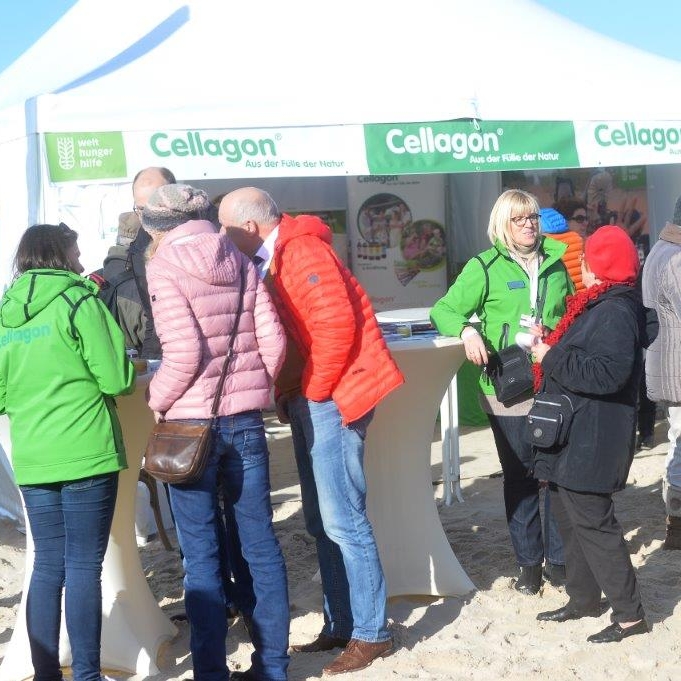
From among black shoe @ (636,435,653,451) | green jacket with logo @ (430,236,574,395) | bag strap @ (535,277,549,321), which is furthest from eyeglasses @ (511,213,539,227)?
black shoe @ (636,435,653,451)

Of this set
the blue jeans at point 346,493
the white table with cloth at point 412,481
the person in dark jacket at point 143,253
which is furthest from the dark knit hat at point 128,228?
the blue jeans at point 346,493

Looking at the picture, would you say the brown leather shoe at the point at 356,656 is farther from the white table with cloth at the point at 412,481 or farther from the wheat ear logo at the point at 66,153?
the wheat ear logo at the point at 66,153

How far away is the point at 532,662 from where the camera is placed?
146 inches

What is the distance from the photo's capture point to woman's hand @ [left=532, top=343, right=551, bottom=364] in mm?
3781

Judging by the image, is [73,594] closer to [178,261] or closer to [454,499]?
[178,261]

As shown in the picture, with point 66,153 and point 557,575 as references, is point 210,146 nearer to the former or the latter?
point 66,153

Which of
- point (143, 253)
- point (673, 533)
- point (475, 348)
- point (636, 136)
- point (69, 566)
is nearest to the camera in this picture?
point (69, 566)

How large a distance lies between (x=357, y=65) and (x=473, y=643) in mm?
3748

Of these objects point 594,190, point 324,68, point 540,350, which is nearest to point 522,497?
point 540,350

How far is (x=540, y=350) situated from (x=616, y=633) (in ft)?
3.34

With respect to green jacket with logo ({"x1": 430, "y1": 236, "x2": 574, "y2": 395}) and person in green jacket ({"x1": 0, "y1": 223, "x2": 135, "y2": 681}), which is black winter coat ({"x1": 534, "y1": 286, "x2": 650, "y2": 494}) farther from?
person in green jacket ({"x1": 0, "y1": 223, "x2": 135, "y2": 681})

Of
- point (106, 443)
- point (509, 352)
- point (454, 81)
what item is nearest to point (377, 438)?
point (509, 352)

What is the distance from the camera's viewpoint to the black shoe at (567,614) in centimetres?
404

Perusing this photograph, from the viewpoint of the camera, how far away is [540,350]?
3.80m
